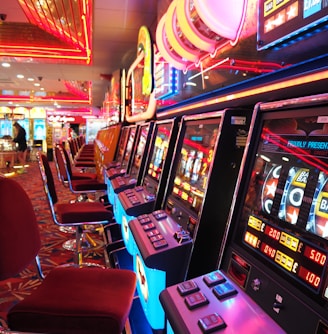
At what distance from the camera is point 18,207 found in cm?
154

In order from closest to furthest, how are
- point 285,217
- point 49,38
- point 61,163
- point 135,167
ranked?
point 285,217 → point 135,167 → point 61,163 → point 49,38

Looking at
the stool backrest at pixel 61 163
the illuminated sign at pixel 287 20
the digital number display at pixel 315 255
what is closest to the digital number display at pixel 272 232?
the digital number display at pixel 315 255

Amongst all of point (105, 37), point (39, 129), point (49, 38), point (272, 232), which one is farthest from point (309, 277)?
point (39, 129)

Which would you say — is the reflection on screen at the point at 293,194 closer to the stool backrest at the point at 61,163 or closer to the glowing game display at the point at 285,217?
the glowing game display at the point at 285,217

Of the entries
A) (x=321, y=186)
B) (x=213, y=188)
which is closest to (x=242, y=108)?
(x=213, y=188)

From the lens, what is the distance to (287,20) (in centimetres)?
97

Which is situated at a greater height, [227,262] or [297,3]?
[297,3]

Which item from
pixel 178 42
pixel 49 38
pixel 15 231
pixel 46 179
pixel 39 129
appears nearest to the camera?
pixel 15 231

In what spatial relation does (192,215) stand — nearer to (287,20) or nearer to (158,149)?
(287,20)

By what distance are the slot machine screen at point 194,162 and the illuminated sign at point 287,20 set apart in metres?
0.39

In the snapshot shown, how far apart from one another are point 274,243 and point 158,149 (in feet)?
5.14

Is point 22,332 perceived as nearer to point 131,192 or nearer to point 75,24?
point 131,192

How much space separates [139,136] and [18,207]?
1900 mm

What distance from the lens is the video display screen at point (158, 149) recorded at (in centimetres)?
227
